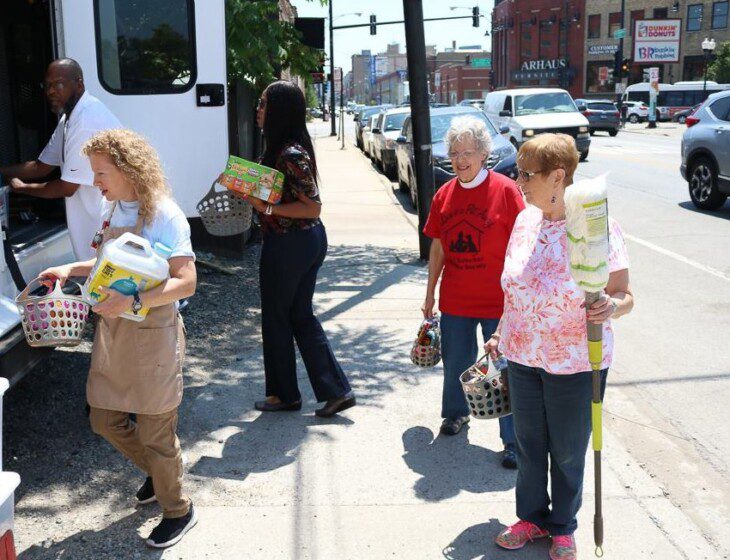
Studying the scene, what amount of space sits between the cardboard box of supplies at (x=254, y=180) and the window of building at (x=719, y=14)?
236 feet

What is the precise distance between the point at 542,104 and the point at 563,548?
834 inches

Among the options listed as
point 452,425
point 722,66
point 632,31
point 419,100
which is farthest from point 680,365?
point 632,31

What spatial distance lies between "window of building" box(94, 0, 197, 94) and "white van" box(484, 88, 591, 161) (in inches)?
Result: 652

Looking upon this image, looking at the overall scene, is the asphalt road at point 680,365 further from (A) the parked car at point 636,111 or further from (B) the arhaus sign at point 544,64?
(B) the arhaus sign at point 544,64

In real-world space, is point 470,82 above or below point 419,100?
above

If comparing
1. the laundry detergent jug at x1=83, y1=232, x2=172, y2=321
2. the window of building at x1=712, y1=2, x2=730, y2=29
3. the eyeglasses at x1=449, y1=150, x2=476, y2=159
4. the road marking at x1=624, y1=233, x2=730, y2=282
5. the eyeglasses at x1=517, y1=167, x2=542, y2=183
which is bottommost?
the road marking at x1=624, y1=233, x2=730, y2=282

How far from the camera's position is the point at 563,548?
3.45 m

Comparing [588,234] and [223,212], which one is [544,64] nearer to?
[223,212]

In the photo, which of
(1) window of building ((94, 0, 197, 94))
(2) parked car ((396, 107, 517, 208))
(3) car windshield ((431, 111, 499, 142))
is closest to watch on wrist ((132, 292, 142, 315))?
(1) window of building ((94, 0, 197, 94))

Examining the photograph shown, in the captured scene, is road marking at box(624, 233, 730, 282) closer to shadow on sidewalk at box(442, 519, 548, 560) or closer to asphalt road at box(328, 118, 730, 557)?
asphalt road at box(328, 118, 730, 557)

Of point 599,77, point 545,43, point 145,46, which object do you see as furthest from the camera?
point 545,43

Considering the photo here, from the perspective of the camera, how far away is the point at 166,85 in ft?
18.6

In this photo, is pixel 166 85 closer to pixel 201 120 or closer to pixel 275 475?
pixel 201 120

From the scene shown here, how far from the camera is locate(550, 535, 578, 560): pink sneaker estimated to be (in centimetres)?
344
